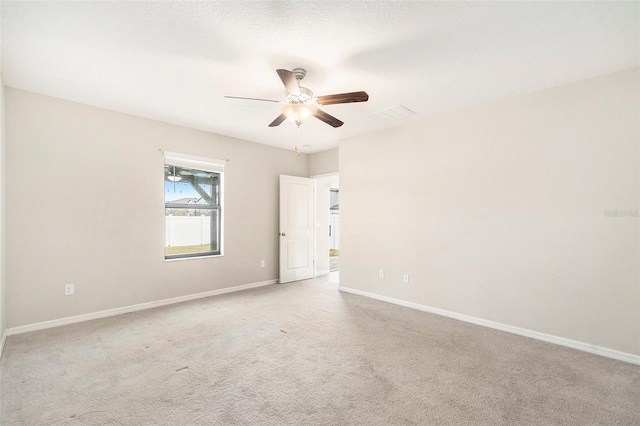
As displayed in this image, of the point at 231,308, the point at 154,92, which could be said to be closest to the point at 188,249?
the point at 231,308

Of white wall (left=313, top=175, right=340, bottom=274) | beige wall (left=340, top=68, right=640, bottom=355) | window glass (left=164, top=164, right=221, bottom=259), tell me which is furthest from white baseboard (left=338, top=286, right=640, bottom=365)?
window glass (left=164, top=164, right=221, bottom=259)

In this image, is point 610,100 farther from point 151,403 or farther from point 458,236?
point 151,403

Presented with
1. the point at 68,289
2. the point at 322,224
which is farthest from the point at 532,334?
the point at 68,289

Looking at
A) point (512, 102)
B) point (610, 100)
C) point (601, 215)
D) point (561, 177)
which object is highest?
point (512, 102)

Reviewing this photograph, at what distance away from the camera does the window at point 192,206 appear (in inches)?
172

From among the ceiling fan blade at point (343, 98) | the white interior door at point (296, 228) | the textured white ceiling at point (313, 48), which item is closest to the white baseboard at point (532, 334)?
the white interior door at point (296, 228)

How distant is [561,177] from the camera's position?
2936 millimetres

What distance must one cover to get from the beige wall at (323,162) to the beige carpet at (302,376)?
10.4ft

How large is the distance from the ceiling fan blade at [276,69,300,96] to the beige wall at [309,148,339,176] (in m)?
3.11

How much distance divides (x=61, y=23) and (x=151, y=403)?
2.77m

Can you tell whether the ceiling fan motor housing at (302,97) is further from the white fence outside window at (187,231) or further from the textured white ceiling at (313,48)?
the white fence outside window at (187,231)

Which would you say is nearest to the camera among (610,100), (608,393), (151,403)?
(151,403)

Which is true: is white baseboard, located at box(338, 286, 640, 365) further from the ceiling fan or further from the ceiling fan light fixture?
the ceiling fan light fixture

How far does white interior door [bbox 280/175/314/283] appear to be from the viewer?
556 cm
